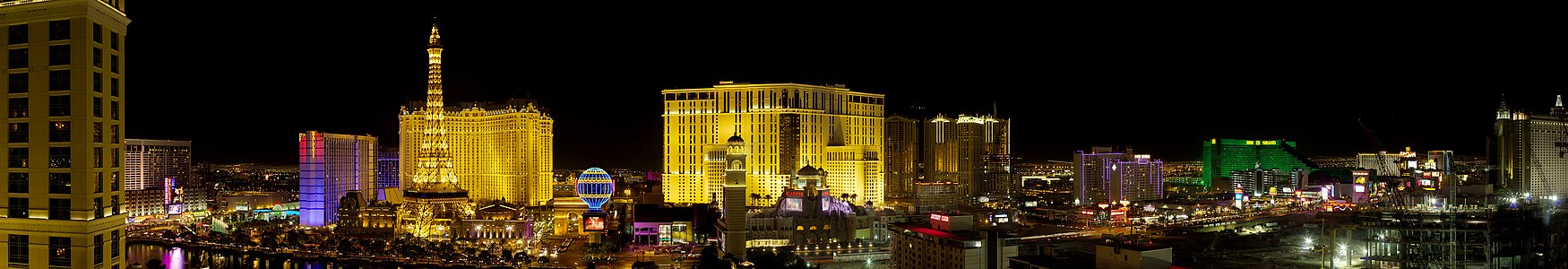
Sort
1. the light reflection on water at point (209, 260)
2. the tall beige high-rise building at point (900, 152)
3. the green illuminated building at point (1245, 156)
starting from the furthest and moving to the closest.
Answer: the green illuminated building at point (1245, 156), the tall beige high-rise building at point (900, 152), the light reflection on water at point (209, 260)

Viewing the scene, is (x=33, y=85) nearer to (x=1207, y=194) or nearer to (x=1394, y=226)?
(x=1394, y=226)

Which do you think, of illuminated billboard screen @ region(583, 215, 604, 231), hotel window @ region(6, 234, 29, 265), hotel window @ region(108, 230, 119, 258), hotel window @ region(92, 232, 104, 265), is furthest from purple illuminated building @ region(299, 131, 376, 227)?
hotel window @ region(92, 232, 104, 265)

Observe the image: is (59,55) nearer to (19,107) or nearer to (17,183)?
(19,107)

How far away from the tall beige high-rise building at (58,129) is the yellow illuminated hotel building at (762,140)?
39.3 meters

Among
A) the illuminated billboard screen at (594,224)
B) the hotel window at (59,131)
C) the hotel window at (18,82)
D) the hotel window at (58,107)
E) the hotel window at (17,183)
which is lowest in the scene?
the illuminated billboard screen at (594,224)

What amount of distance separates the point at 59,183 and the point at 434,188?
1510 inches

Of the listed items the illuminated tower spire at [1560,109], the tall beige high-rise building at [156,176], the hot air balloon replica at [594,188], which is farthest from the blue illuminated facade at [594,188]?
the illuminated tower spire at [1560,109]

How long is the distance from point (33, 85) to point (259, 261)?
34.4 meters

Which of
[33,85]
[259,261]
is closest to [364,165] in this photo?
[259,261]

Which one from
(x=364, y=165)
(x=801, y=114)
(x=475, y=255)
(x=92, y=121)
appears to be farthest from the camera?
(x=364, y=165)

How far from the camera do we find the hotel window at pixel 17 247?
10484 millimetres

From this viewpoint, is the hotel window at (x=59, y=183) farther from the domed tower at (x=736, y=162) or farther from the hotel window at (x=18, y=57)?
the domed tower at (x=736, y=162)

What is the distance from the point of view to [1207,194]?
267ft

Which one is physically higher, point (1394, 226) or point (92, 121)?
point (92, 121)
